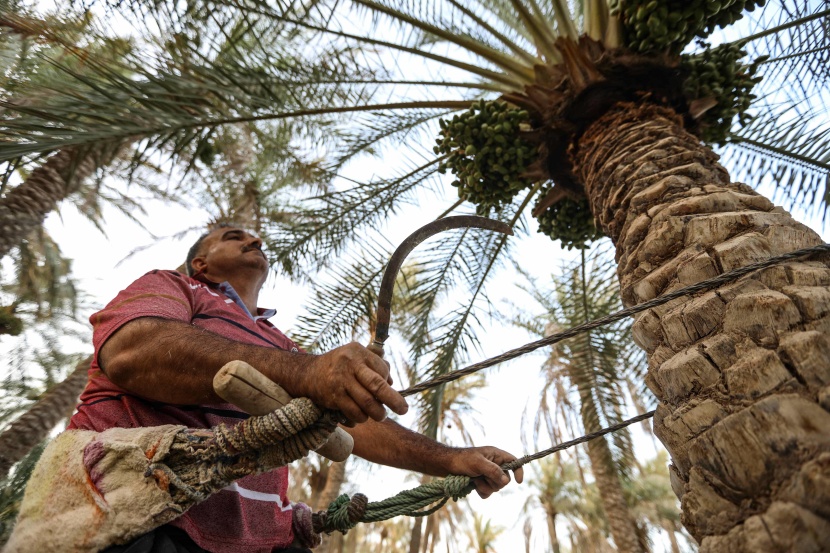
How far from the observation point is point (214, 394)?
137cm

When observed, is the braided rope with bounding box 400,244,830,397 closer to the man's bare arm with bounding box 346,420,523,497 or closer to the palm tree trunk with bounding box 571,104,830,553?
the palm tree trunk with bounding box 571,104,830,553

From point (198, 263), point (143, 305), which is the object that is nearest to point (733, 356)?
point (143, 305)

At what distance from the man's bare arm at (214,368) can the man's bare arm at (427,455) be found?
34.5 inches

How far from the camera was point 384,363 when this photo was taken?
1263 mm

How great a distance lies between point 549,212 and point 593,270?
4.43ft

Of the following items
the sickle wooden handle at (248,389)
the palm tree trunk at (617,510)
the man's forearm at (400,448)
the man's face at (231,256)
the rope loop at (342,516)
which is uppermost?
the palm tree trunk at (617,510)

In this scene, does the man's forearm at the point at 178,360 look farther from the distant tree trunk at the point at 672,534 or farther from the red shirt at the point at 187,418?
the distant tree trunk at the point at 672,534

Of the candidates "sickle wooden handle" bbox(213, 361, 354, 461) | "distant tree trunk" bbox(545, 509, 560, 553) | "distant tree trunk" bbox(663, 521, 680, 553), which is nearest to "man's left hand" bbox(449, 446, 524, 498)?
"sickle wooden handle" bbox(213, 361, 354, 461)

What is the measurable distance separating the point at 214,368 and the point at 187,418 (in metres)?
0.43

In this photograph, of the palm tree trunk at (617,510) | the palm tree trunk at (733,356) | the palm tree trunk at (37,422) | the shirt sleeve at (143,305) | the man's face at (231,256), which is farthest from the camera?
the palm tree trunk at (617,510)

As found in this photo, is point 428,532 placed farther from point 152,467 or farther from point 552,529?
point 152,467

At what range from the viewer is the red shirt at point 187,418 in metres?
1.56

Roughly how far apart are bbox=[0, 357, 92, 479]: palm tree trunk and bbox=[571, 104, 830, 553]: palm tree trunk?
166 inches

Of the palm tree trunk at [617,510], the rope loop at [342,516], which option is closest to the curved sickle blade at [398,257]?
the rope loop at [342,516]
